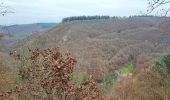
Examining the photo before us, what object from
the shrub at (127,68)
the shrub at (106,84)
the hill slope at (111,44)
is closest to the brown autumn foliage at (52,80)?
the shrub at (106,84)

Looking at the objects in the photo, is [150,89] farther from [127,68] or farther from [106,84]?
[127,68]

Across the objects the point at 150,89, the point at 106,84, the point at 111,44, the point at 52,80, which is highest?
the point at 52,80

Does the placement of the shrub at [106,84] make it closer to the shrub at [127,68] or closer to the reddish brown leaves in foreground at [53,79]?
the shrub at [127,68]

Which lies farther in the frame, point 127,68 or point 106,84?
point 127,68

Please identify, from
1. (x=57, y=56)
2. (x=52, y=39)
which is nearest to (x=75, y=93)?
(x=57, y=56)

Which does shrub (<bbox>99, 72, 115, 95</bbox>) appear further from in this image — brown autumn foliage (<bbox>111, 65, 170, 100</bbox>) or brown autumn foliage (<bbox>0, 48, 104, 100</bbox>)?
brown autumn foliage (<bbox>0, 48, 104, 100</bbox>)

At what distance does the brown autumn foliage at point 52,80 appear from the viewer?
27.9 ft

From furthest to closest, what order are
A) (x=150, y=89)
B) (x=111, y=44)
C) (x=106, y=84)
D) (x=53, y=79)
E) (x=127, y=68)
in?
(x=111, y=44)
(x=127, y=68)
(x=106, y=84)
(x=150, y=89)
(x=53, y=79)

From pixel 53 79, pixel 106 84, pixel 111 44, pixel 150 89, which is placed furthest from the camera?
pixel 111 44

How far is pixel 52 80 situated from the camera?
851 cm

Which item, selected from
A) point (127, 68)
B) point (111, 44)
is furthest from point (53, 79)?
point (111, 44)

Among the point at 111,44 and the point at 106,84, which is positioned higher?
the point at 106,84

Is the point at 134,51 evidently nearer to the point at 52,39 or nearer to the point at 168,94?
the point at 52,39

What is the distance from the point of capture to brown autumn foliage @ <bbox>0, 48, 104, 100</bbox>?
8.50 m
